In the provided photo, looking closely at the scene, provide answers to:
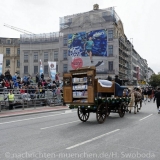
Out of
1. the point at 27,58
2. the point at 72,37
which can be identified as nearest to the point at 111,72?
the point at 72,37

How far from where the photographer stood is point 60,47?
66.6 m

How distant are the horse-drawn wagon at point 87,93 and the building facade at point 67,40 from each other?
4486cm

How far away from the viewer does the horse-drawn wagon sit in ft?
36.4

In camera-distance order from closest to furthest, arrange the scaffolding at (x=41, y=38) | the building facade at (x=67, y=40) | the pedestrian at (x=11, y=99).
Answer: the pedestrian at (x=11, y=99)
the building facade at (x=67, y=40)
the scaffolding at (x=41, y=38)

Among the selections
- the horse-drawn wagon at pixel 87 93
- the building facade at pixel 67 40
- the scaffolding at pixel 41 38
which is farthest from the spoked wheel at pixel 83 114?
the scaffolding at pixel 41 38

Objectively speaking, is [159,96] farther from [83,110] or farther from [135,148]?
[135,148]

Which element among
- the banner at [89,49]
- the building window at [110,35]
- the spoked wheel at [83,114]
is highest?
the building window at [110,35]

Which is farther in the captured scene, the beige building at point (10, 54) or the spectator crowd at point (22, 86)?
the beige building at point (10, 54)

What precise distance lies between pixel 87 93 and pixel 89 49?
151 ft

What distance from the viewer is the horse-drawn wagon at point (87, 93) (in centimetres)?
1109

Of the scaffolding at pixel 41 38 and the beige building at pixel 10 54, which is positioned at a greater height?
the scaffolding at pixel 41 38

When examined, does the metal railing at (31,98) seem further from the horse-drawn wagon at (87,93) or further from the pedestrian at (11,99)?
the horse-drawn wagon at (87,93)

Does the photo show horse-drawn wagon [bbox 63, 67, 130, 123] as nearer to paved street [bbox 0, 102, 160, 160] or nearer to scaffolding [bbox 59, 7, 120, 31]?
paved street [bbox 0, 102, 160, 160]

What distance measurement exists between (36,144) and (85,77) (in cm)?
504
